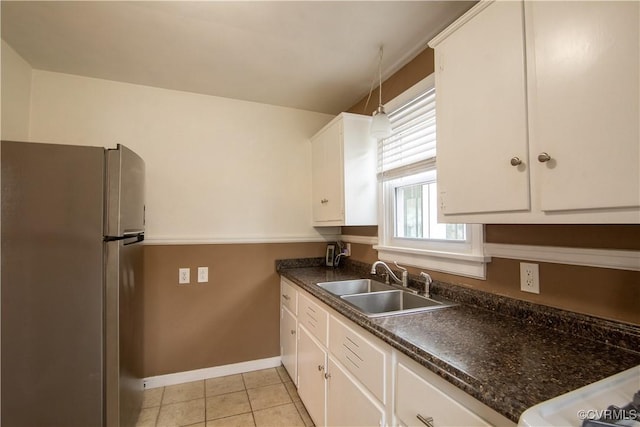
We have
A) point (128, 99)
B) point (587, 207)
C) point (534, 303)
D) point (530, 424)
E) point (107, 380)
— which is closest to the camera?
point (530, 424)

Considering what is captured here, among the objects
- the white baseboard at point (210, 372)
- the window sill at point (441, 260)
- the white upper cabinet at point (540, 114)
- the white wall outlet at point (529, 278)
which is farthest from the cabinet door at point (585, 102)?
the white baseboard at point (210, 372)

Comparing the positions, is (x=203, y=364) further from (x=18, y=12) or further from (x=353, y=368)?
(x=18, y=12)

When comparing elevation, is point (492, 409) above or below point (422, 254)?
below

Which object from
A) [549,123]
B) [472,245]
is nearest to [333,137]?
[472,245]

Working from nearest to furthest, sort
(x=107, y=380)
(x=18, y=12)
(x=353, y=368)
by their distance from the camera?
(x=353, y=368) → (x=107, y=380) → (x=18, y=12)

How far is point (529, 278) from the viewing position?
1.26 metres

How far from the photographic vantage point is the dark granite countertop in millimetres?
753

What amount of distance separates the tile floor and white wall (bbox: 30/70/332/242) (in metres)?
1.17

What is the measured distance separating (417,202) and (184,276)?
1936 mm

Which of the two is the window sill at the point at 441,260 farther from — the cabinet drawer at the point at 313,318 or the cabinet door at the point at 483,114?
the cabinet drawer at the point at 313,318

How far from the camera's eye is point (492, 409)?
732mm

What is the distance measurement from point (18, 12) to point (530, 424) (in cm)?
273

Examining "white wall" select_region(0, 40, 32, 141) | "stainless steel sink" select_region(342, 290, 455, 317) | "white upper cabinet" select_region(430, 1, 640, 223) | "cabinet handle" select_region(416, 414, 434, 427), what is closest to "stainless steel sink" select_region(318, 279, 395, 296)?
"stainless steel sink" select_region(342, 290, 455, 317)

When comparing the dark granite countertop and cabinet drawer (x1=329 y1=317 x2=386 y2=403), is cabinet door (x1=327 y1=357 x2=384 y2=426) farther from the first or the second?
the dark granite countertop
